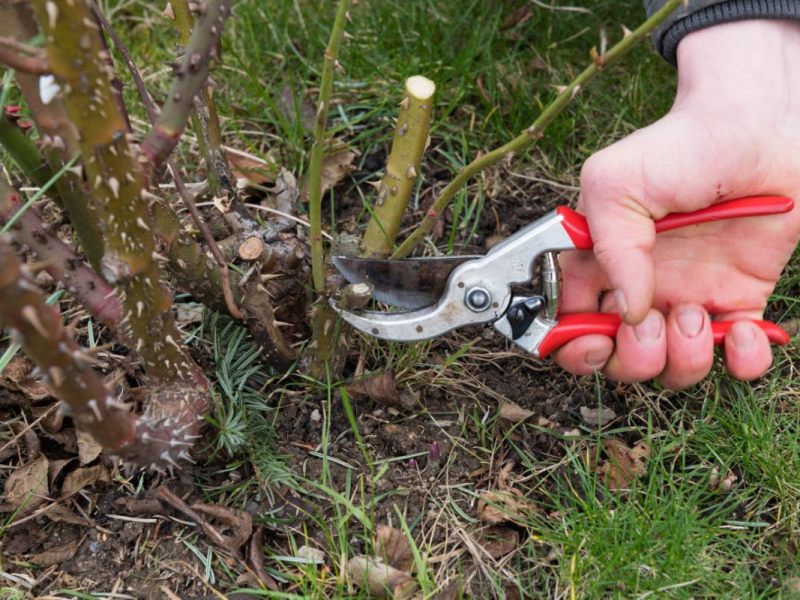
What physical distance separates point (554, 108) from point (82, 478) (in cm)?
131

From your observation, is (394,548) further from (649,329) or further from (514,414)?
(649,329)

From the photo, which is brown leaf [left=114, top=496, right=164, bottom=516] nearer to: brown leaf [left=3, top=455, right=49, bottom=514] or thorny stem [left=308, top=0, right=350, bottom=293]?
brown leaf [left=3, top=455, right=49, bottom=514]

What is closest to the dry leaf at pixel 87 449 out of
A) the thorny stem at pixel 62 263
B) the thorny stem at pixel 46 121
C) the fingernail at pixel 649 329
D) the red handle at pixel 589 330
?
the thorny stem at pixel 62 263

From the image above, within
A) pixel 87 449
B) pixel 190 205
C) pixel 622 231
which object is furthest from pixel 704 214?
pixel 87 449

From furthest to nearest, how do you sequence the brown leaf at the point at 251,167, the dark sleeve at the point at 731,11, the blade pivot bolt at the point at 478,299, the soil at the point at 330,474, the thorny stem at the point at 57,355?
the brown leaf at the point at 251,167
the dark sleeve at the point at 731,11
the blade pivot bolt at the point at 478,299
the soil at the point at 330,474
the thorny stem at the point at 57,355

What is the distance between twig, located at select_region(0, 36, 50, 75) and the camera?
1.22 meters

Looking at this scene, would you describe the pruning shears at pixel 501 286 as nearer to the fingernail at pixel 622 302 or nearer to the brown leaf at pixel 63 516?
the fingernail at pixel 622 302

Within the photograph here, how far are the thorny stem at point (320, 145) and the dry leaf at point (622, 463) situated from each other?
0.78m

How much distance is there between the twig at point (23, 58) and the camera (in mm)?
1216

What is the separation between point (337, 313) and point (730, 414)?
0.98m

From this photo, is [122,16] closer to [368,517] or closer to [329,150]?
[329,150]

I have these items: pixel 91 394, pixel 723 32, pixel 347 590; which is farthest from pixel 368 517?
pixel 723 32

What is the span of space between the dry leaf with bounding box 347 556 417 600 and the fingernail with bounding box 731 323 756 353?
93 centimetres

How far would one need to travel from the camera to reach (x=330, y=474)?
1.91m
